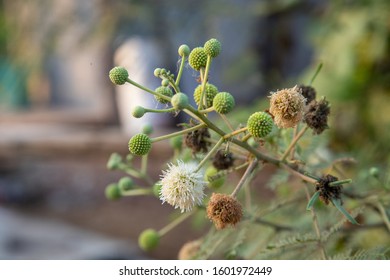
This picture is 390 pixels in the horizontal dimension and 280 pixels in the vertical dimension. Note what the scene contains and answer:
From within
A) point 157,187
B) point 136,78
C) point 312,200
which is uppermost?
point 136,78

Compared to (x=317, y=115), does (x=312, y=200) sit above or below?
below

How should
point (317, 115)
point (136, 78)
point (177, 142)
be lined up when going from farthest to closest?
point (136, 78) < point (177, 142) < point (317, 115)

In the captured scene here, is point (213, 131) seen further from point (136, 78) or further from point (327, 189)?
point (136, 78)

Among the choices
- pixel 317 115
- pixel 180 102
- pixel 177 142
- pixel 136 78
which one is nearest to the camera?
pixel 180 102

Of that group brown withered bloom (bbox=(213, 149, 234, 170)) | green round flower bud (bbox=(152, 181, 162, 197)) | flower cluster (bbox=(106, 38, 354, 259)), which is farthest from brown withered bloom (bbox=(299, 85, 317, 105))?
green round flower bud (bbox=(152, 181, 162, 197))

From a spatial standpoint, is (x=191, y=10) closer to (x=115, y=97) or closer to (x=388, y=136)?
(x=115, y=97)

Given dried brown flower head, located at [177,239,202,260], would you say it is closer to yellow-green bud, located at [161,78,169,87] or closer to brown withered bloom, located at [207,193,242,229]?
brown withered bloom, located at [207,193,242,229]

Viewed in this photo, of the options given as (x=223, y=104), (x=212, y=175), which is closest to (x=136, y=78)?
(x=212, y=175)
